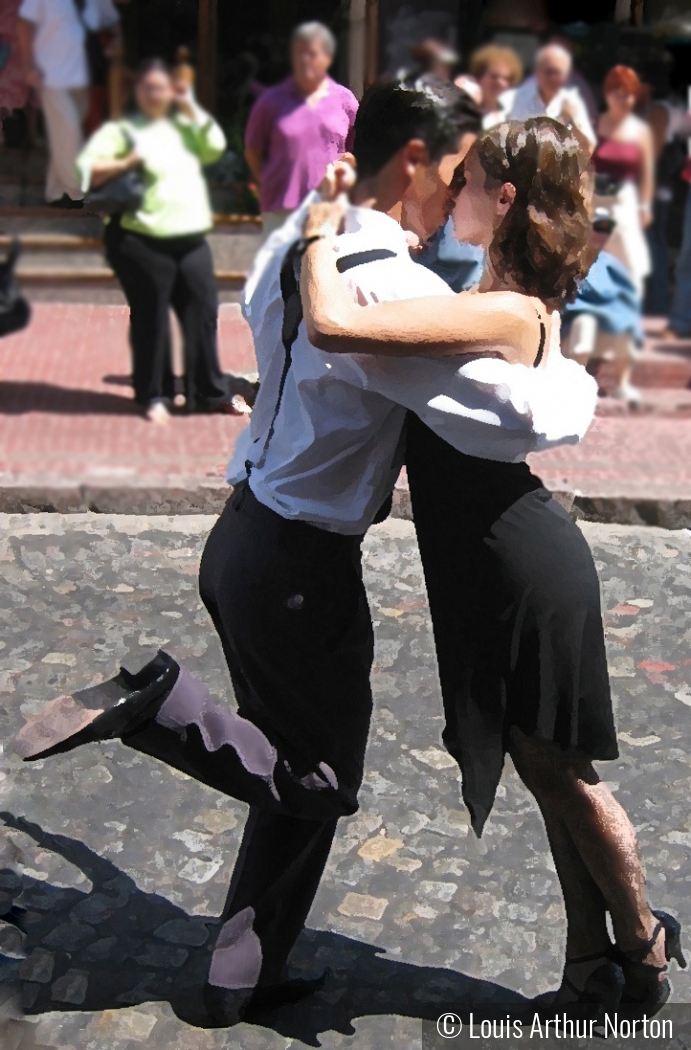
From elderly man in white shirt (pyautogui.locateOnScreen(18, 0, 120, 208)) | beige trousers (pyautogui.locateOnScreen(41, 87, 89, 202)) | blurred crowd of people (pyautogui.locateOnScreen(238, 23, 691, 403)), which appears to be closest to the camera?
blurred crowd of people (pyautogui.locateOnScreen(238, 23, 691, 403))

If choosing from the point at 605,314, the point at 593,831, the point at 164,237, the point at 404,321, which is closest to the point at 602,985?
the point at 593,831

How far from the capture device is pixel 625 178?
9781 millimetres

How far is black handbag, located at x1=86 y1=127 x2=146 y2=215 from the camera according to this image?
8148 millimetres

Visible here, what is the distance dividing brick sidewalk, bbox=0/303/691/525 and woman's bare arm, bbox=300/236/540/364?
423 cm

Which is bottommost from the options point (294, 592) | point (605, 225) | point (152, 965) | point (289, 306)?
point (605, 225)

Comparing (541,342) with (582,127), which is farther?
(582,127)

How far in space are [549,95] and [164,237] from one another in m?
2.62

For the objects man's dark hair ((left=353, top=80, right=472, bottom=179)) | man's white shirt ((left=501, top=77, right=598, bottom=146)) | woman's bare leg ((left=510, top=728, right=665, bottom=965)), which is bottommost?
man's white shirt ((left=501, top=77, right=598, bottom=146))

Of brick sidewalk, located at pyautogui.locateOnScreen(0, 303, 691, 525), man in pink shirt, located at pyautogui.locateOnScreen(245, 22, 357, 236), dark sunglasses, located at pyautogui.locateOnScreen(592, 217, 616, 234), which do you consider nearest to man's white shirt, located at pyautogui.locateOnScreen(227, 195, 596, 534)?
brick sidewalk, located at pyautogui.locateOnScreen(0, 303, 691, 525)

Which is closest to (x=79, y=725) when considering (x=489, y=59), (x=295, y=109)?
(x=295, y=109)

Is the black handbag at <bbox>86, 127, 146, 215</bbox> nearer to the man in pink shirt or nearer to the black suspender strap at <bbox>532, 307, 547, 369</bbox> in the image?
the man in pink shirt

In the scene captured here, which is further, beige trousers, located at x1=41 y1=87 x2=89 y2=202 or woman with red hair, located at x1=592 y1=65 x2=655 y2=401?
beige trousers, located at x1=41 y1=87 x2=89 y2=202

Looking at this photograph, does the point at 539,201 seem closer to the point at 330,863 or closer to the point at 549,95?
the point at 330,863

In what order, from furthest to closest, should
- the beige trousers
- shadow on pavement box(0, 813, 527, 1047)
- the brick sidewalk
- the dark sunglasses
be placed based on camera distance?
1. the beige trousers
2. the dark sunglasses
3. the brick sidewalk
4. shadow on pavement box(0, 813, 527, 1047)
